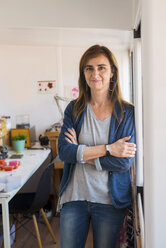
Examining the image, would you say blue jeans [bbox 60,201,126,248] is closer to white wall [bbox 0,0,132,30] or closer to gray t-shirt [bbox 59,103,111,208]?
gray t-shirt [bbox 59,103,111,208]

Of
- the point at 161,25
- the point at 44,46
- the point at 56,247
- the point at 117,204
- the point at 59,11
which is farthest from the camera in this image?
the point at 44,46

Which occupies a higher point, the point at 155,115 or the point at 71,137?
the point at 155,115

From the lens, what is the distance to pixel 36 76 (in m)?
3.42

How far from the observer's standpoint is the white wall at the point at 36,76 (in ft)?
11.1

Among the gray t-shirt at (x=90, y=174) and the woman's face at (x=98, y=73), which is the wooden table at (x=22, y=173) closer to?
the gray t-shirt at (x=90, y=174)

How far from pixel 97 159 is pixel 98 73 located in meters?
0.45

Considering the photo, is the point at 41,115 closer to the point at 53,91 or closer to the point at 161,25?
the point at 53,91

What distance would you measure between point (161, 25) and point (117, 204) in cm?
89

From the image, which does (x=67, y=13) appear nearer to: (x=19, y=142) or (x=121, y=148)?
(x=121, y=148)

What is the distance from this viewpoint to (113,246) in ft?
4.28

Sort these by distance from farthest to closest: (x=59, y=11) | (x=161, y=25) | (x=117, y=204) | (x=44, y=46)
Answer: (x=44, y=46), (x=59, y=11), (x=117, y=204), (x=161, y=25)

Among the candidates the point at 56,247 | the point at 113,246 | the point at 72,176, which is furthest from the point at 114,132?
the point at 56,247

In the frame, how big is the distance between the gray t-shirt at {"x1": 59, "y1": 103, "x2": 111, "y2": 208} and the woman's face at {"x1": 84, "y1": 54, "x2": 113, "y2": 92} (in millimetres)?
143

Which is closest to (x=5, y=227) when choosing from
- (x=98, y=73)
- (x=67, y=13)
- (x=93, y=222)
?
(x=93, y=222)
